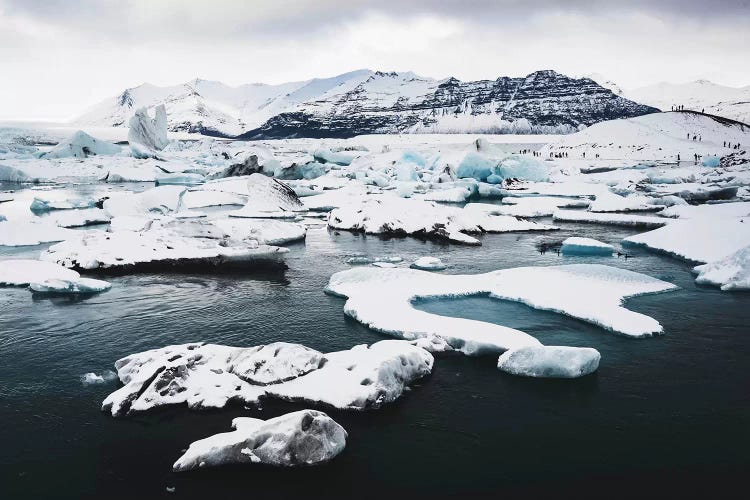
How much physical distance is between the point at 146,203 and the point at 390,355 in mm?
18774

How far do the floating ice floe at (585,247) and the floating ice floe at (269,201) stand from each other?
1244cm

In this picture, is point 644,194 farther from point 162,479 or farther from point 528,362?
point 162,479

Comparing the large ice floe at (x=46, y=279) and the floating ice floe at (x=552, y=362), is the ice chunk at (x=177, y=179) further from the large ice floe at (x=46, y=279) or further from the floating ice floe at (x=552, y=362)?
the floating ice floe at (x=552, y=362)

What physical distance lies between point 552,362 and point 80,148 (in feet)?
184

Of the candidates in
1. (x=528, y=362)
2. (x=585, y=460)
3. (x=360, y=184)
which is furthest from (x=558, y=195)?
(x=585, y=460)

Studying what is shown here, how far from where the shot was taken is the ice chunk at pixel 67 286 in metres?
12.1

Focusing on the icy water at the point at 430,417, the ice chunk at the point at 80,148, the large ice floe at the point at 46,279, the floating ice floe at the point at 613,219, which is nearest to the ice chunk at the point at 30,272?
the large ice floe at the point at 46,279

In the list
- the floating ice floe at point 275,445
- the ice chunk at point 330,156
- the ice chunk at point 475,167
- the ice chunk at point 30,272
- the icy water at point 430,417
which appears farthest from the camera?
the ice chunk at point 330,156

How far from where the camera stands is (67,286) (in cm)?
1216

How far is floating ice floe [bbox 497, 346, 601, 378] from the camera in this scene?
791 cm

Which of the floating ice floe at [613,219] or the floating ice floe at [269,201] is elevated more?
the floating ice floe at [269,201]

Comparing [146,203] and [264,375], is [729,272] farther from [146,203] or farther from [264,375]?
[146,203]

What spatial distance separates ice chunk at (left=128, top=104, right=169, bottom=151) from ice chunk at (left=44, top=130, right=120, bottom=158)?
7.97 feet

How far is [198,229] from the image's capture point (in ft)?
52.3
